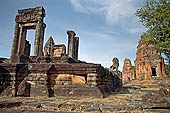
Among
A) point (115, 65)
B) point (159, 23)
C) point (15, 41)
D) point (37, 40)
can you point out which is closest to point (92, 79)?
point (159, 23)

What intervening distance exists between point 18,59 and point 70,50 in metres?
9.40

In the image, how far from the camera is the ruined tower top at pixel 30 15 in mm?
16358

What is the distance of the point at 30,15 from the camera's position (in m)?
16.9

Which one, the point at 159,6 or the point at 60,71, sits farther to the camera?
the point at 159,6

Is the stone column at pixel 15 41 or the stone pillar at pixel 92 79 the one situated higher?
the stone column at pixel 15 41

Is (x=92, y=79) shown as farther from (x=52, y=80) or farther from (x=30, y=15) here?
(x=30, y=15)

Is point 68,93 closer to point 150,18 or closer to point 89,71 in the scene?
point 89,71

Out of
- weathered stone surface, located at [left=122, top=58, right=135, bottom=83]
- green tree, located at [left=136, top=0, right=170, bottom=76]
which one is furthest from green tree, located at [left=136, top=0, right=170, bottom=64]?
weathered stone surface, located at [left=122, top=58, right=135, bottom=83]

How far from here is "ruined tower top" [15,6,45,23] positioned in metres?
16.4

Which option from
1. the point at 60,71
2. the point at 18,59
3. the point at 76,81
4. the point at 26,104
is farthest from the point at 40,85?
the point at 18,59

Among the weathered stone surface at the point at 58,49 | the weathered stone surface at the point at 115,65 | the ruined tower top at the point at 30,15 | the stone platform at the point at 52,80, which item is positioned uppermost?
the ruined tower top at the point at 30,15

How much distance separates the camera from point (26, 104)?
313 centimetres

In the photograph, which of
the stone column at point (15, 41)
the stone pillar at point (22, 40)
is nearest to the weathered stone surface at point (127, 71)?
the stone pillar at point (22, 40)

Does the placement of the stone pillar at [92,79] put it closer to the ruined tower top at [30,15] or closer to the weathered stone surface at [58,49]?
the ruined tower top at [30,15]
